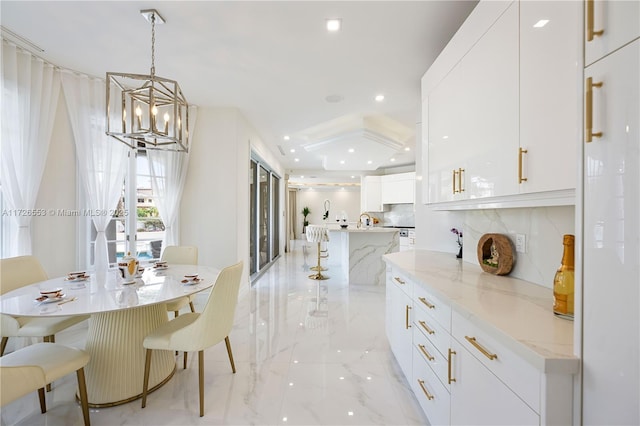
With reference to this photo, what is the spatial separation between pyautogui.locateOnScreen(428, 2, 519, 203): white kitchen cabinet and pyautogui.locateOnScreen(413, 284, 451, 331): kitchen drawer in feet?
2.04

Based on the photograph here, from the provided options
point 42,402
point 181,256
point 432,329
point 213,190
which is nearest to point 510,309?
point 432,329

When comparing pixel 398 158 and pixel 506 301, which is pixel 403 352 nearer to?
pixel 506 301

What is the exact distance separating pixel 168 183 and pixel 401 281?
3304 millimetres

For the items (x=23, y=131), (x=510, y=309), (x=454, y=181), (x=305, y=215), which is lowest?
(x=510, y=309)

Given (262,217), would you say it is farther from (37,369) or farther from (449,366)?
(449,366)

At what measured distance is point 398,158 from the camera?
737 cm

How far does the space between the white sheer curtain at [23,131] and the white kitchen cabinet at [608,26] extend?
393 cm

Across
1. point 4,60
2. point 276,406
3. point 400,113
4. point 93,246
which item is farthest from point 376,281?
point 4,60

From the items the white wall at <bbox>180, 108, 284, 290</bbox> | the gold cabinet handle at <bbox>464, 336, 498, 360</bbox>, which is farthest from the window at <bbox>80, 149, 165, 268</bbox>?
the gold cabinet handle at <bbox>464, 336, 498, 360</bbox>

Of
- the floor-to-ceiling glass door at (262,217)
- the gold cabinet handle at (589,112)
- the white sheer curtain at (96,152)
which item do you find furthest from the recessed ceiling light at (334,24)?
the floor-to-ceiling glass door at (262,217)

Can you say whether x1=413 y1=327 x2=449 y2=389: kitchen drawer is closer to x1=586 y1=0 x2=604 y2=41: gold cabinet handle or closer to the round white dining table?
x1=586 y1=0 x2=604 y2=41: gold cabinet handle

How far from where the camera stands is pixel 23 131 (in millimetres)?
2611

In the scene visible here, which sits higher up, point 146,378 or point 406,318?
point 406,318

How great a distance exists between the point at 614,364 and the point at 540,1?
132 centimetres
